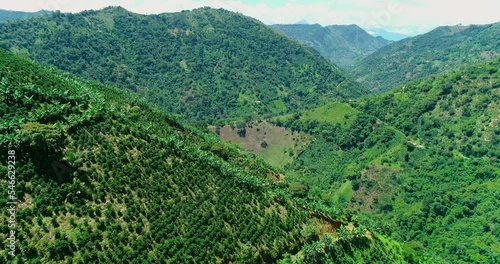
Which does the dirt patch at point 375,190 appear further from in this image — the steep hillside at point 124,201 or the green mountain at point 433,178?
the steep hillside at point 124,201

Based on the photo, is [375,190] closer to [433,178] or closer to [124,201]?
[433,178]

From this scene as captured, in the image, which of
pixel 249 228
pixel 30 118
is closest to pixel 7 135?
pixel 30 118

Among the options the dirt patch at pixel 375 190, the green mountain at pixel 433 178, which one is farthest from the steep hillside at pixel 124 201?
the dirt patch at pixel 375 190

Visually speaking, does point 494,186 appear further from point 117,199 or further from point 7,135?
point 7,135

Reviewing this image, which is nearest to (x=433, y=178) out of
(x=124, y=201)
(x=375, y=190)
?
(x=375, y=190)

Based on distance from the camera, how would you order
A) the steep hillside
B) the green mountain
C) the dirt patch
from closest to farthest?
the steep hillside
the green mountain
the dirt patch

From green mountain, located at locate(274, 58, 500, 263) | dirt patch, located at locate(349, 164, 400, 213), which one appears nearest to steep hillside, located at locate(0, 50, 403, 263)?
green mountain, located at locate(274, 58, 500, 263)

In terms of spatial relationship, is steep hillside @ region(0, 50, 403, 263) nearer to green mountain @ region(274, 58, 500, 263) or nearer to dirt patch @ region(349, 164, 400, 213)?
green mountain @ region(274, 58, 500, 263)
